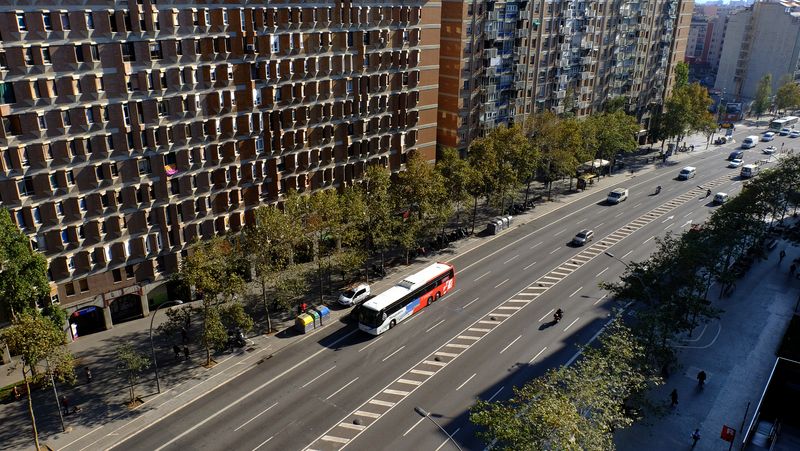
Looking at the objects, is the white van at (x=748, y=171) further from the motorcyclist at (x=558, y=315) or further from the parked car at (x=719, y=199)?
the motorcyclist at (x=558, y=315)

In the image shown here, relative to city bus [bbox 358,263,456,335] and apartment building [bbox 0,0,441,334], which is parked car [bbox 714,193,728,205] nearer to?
city bus [bbox 358,263,456,335]

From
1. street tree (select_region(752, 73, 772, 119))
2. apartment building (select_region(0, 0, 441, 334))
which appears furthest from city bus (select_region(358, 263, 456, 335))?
street tree (select_region(752, 73, 772, 119))

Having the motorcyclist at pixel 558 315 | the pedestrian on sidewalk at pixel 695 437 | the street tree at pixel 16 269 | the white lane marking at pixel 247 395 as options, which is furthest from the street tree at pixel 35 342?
the pedestrian on sidewalk at pixel 695 437

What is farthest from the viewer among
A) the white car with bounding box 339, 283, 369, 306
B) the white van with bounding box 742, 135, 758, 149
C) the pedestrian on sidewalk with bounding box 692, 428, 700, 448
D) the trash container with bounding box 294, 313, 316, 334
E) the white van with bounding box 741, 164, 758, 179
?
the white van with bounding box 742, 135, 758, 149

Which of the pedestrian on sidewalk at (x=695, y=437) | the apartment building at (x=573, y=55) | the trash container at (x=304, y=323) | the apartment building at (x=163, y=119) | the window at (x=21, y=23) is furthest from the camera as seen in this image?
the apartment building at (x=573, y=55)

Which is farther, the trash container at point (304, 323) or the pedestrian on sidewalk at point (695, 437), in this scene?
the trash container at point (304, 323)

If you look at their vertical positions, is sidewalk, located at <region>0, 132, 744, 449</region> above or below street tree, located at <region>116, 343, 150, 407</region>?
below

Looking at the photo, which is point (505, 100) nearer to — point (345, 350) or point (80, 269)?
point (345, 350)
